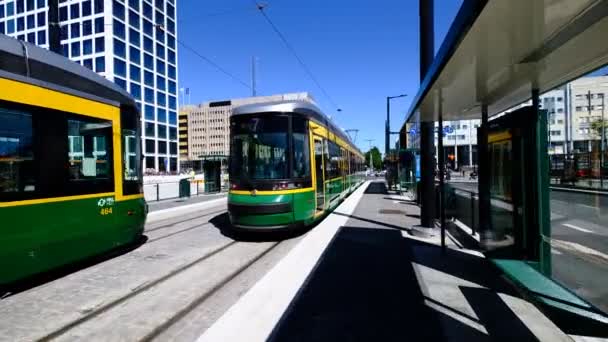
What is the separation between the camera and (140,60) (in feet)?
207

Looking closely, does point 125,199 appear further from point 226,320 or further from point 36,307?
point 226,320

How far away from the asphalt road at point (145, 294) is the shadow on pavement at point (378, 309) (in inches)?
39.5

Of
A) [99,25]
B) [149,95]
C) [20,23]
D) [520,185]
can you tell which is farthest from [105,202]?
[20,23]

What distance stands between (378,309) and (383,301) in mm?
278

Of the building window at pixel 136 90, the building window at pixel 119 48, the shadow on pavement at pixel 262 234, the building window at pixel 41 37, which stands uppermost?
the building window at pixel 41 37

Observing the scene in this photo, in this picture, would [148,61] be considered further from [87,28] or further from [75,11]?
[75,11]

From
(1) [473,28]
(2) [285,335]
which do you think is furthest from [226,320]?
(1) [473,28]

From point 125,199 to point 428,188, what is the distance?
6.63 meters

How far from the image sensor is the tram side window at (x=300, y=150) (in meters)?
8.62

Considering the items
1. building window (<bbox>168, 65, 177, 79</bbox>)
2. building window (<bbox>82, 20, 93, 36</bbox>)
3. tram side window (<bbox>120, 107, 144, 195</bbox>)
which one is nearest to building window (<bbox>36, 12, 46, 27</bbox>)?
building window (<bbox>82, 20, 93, 36</bbox>)

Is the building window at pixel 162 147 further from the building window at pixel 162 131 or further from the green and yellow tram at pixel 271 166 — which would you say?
the green and yellow tram at pixel 271 166

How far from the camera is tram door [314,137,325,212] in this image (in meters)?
9.62

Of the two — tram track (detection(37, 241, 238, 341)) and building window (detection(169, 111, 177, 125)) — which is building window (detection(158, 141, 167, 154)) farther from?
tram track (detection(37, 241, 238, 341))

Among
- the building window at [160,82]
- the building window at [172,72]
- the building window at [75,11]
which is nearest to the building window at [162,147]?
the building window at [160,82]
